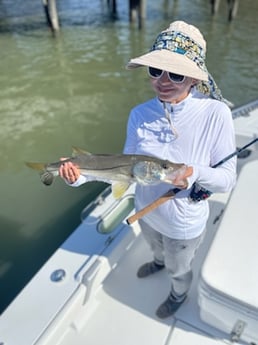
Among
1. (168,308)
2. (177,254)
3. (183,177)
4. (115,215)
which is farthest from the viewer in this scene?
(115,215)

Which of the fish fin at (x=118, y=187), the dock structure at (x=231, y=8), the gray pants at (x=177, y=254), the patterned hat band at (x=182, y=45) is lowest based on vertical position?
the dock structure at (x=231, y=8)

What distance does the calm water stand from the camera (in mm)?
4980

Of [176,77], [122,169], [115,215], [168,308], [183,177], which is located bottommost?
[168,308]

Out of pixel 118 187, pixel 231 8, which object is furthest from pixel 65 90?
pixel 231 8

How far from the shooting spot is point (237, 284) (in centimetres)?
211

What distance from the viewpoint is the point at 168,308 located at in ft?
9.06

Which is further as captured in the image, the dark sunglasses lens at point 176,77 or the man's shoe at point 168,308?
the man's shoe at point 168,308

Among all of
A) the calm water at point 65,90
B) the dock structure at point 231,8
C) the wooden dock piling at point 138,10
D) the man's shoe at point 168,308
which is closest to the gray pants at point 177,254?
the man's shoe at point 168,308

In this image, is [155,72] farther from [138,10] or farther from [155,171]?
[138,10]

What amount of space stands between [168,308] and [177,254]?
2.36 ft

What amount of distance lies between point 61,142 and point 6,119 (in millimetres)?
1888

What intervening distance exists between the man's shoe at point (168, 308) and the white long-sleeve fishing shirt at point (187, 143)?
83cm

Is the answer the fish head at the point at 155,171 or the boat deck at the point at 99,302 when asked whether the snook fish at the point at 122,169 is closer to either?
the fish head at the point at 155,171

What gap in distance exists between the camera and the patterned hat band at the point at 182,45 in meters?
1.86
